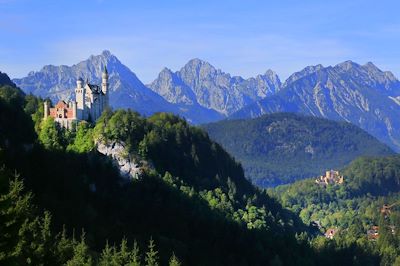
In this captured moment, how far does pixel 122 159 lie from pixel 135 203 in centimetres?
1386

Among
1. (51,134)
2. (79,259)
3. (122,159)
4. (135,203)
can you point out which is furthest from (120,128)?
(79,259)

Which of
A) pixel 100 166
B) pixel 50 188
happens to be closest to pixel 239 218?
pixel 100 166

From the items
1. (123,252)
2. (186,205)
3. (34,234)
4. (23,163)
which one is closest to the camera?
(34,234)

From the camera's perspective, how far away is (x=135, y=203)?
102m

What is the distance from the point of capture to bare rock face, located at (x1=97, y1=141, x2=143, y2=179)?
4429 inches

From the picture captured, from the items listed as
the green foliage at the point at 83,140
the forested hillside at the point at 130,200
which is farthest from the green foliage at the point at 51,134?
the green foliage at the point at 83,140

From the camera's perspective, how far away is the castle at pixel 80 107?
117m

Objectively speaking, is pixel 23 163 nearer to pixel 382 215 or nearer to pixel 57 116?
pixel 57 116

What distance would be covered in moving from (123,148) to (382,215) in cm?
10585

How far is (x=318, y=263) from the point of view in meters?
122

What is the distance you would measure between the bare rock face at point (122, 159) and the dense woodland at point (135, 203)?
950mm

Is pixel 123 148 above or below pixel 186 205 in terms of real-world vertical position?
above

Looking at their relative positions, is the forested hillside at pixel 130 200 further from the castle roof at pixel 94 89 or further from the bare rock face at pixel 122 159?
the castle roof at pixel 94 89

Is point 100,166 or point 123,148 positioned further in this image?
point 123,148
